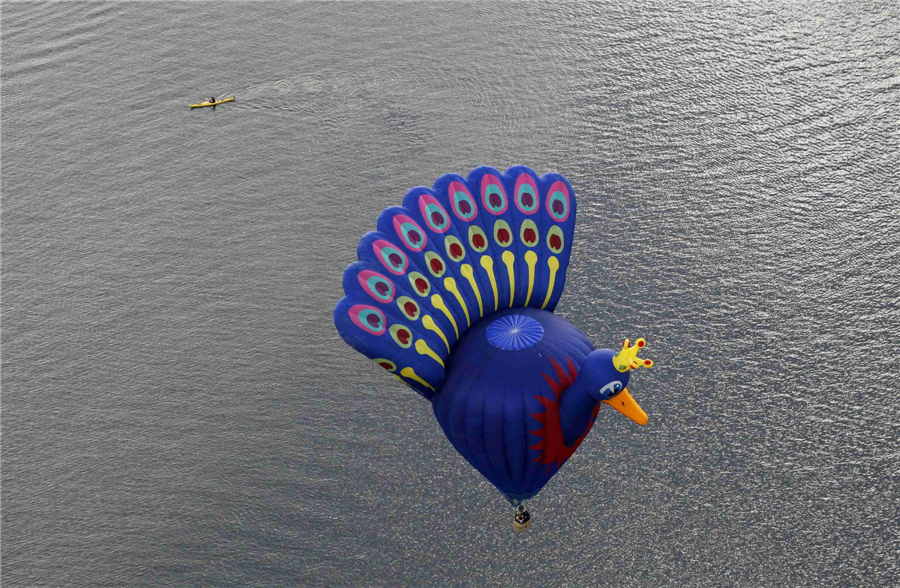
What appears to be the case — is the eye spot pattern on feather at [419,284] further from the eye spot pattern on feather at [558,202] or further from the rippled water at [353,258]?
the rippled water at [353,258]

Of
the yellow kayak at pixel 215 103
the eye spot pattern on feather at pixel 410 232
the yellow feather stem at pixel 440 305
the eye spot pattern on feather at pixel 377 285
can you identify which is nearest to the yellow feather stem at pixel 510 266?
the yellow feather stem at pixel 440 305

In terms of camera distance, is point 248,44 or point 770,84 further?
point 248,44

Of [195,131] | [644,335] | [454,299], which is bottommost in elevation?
[644,335]

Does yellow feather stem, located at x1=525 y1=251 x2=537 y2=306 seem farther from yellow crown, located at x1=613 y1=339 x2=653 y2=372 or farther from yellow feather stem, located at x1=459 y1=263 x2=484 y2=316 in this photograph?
yellow crown, located at x1=613 y1=339 x2=653 y2=372

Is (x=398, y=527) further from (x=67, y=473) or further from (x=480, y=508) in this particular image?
(x=67, y=473)

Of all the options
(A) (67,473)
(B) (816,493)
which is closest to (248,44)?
(A) (67,473)
